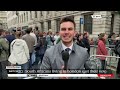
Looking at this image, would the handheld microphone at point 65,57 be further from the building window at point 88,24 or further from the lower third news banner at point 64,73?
the building window at point 88,24

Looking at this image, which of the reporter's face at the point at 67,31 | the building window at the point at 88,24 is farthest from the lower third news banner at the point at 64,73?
the building window at the point at 88,24

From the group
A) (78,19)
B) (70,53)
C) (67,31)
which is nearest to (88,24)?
(78,19)

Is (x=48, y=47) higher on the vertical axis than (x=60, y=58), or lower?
higher

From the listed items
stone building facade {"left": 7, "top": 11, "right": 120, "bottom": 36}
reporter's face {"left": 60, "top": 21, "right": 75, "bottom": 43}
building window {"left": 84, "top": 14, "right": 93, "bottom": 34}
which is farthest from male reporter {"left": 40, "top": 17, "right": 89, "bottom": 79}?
building window {"left": 84, "top": 14, "right": 93, "bottom": 34}

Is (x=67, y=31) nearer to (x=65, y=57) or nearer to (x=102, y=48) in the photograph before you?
(x=65, y=57)

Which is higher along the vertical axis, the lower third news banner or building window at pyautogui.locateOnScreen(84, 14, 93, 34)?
building window at pyautogui.locateOnScreen(84, 14, 93, 34)

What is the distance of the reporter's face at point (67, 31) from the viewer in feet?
9.41

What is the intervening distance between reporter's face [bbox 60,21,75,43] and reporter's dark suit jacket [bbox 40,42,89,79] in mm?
119

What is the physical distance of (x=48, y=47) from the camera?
115 inches

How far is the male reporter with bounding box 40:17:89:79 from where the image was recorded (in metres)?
2.88

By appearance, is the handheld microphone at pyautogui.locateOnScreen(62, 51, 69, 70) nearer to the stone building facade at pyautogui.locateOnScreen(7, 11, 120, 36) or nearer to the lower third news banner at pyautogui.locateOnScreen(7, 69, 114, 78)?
the lower third news banner at pyautogui.locateOnScreen(7, 69, 114, 78)

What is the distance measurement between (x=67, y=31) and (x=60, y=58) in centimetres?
43
